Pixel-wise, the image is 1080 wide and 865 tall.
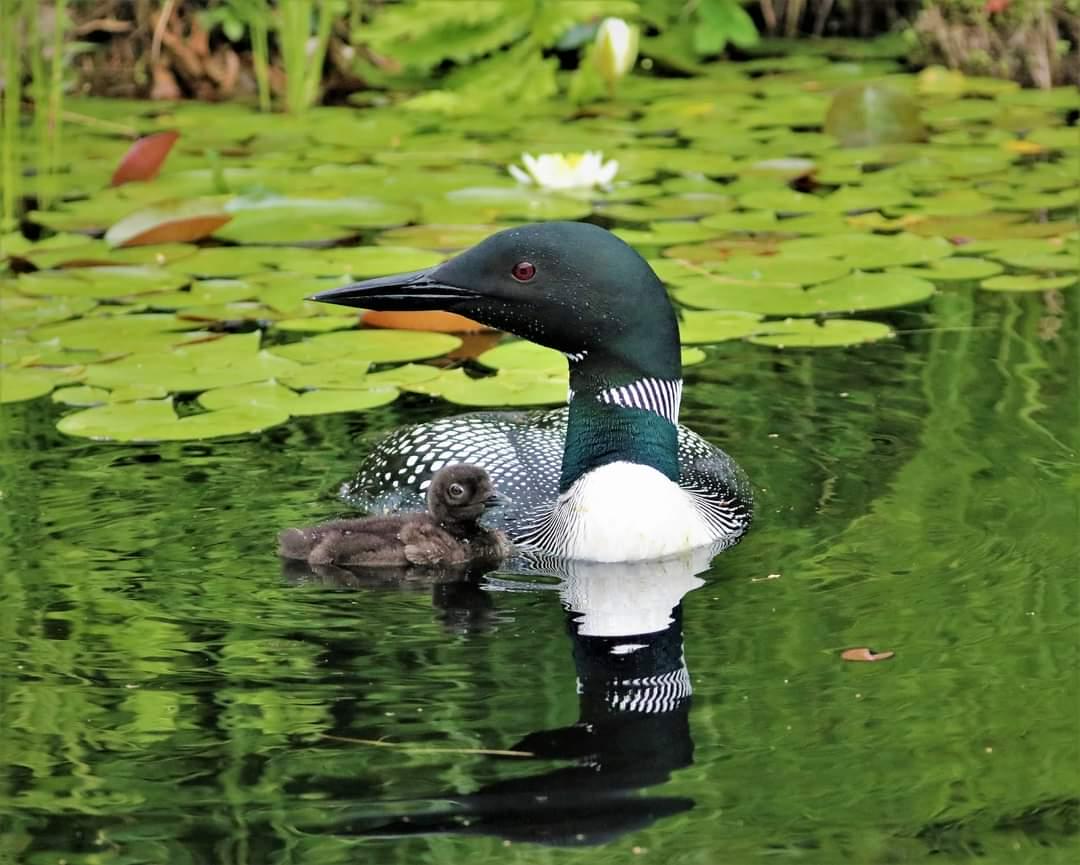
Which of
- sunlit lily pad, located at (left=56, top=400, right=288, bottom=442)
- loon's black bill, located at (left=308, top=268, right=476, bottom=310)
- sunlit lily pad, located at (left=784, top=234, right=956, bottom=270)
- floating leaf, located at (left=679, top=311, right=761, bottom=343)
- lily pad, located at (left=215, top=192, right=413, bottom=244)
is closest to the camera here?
loon's black bill, located at (left=308, top=268, right=476, bottom=310)

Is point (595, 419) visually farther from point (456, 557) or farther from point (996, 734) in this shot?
point (996, 734)

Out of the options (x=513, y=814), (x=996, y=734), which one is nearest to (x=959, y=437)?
(x=996, y=734)

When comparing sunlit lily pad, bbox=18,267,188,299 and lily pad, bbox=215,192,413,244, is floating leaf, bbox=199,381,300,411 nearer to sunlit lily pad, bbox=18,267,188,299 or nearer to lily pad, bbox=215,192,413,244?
sunlit lily pad, bbox=18,267,188,299

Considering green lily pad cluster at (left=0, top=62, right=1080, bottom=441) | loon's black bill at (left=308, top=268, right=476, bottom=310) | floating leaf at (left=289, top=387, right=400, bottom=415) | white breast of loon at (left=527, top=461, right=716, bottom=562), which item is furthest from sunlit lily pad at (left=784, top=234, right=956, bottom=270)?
loon's black bill at (left=308, top=268, right=476, bottom=310)

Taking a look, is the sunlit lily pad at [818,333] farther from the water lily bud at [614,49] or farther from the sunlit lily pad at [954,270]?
the water lily bud at [614,49]

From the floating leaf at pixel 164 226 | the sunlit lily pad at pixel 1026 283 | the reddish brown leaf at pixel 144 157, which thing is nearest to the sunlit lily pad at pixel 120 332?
the floating leaf at pixel 164 226

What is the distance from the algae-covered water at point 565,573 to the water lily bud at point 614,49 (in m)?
1.20

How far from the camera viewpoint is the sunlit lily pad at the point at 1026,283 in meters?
7.00

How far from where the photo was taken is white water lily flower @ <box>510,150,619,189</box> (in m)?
8.19

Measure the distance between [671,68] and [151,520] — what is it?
6.04 meters

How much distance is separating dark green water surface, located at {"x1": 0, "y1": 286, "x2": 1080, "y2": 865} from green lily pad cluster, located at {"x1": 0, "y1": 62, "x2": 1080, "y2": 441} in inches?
14.0

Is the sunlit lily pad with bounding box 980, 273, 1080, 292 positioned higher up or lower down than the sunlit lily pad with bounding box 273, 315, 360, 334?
higher up

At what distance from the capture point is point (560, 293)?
4.96 m

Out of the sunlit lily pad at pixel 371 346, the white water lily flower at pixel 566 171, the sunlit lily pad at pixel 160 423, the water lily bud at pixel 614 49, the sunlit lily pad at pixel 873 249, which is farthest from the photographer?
the water lily bud at pixel 614 49
